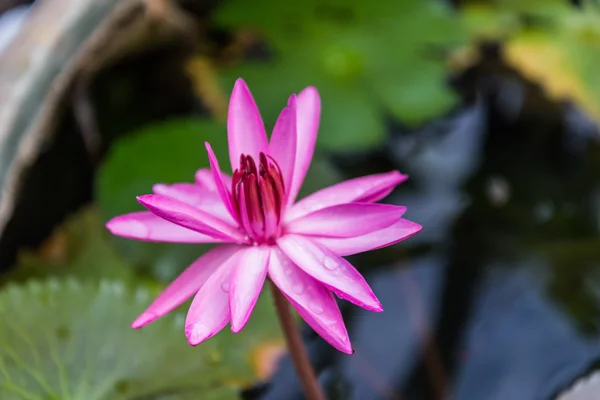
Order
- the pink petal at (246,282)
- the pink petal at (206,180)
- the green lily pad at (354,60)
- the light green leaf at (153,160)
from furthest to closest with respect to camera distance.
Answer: the green lily pad at (354,60) < the light green leaf at (153,160) < the pink petal at (206,180) < the pink petal at (246,282)

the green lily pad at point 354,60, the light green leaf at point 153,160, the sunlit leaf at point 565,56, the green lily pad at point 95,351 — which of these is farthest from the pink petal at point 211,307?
the sunlit leaf at point 565,56

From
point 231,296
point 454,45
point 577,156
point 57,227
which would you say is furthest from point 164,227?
point 577,156

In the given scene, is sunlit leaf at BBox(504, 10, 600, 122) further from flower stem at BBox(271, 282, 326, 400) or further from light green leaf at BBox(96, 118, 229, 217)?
flower stem at BBox(271, 282, 326, 400)

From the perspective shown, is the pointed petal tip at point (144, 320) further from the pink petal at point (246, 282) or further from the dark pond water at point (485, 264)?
the dark pond water at point (485, 264)

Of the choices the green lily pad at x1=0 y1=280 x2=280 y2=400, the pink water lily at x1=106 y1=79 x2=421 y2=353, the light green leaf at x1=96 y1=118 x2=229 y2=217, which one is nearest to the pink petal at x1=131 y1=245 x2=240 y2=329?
the pink water lily at x1=106 y1=79 x2=421 y2=353

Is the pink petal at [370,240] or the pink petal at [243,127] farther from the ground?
the pink petal at [243,127]

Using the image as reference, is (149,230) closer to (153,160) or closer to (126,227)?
(126,227)

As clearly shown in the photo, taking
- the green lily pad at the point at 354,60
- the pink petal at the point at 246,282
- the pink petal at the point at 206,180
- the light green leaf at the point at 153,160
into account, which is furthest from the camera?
the green lily pad at the point at 354,60
